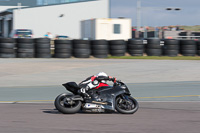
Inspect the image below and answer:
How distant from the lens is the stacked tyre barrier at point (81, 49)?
2298 cm

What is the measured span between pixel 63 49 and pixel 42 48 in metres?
1.21

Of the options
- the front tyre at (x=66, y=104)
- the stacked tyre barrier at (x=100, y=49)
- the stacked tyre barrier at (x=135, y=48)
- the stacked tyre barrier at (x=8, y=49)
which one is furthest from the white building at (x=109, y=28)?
the front tyre at (x=66, y=104)

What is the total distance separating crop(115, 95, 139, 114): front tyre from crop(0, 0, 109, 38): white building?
39.8 meters

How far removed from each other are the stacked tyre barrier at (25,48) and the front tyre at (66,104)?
584 inches

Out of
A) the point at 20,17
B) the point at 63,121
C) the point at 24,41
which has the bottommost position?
the point at 63,121

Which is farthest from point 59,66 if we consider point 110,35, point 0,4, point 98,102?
point 0,4

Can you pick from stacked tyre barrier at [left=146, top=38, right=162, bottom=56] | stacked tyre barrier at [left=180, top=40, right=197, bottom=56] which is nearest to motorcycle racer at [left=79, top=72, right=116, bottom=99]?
stacked tyre barrier at [left=146, top=38, right=162, bottom=56]

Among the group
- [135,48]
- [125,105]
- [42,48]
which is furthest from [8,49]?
[125,105]

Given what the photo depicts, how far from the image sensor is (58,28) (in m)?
48.2

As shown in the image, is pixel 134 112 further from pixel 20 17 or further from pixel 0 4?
pixel 0 4

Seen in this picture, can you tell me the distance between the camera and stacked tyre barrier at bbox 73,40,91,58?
23.0 meters

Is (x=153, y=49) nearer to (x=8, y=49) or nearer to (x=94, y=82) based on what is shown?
(x=8, y=49)

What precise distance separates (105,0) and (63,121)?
44448 mm

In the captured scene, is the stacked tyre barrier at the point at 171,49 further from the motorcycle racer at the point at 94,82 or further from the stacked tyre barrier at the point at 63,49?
the motorcycle racer at the point at 94,82
